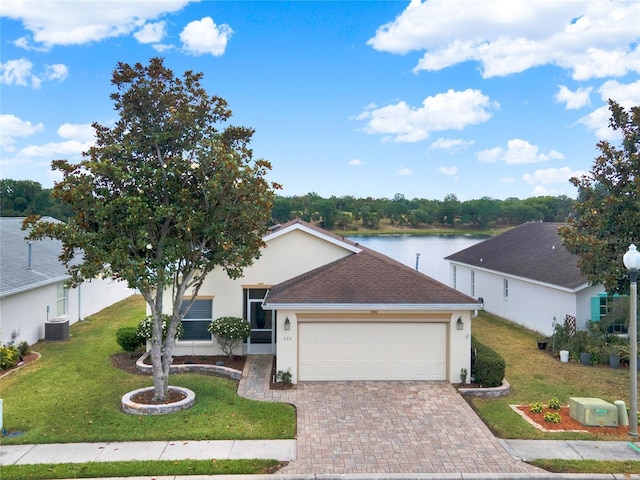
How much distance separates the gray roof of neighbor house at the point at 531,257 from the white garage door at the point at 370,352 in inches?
292

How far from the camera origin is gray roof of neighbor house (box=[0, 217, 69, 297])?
1681cm

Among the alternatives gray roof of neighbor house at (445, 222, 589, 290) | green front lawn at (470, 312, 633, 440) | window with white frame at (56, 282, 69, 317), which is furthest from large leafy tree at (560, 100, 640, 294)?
window with white frame at (56, 282, 69, 317)

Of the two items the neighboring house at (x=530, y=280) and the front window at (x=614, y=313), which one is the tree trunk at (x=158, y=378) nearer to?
the neighboring house at (x=530, y=280)

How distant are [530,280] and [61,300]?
2018 cm

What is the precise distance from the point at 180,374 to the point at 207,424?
432 centimetres

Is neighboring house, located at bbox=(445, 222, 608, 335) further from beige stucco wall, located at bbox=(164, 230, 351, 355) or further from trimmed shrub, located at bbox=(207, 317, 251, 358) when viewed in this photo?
trimmed shrub, located at bbox=(207, 317, 251, 358)

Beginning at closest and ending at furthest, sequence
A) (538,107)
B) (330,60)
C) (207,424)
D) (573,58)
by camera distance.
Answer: (207,424), (573,58), (330,60), (538,107)

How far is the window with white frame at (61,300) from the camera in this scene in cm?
2070

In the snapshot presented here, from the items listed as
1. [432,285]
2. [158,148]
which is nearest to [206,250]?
[158,148]

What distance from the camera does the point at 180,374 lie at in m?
14.2

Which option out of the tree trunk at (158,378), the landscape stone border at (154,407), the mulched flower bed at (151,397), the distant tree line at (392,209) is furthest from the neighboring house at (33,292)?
the distant tree line at (392,209)

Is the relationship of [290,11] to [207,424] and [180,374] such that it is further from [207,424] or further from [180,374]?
[207,424]

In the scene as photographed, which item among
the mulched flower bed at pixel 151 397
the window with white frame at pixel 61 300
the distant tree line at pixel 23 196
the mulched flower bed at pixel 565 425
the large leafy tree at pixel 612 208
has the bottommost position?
the mulched flower bed at pixel 565 425

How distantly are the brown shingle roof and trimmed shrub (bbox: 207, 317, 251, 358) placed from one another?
1616mm
